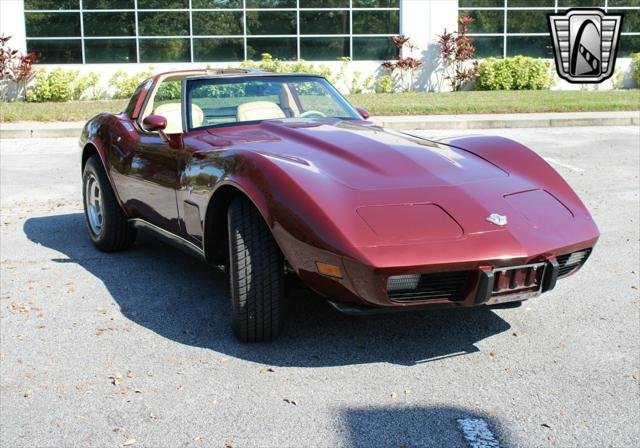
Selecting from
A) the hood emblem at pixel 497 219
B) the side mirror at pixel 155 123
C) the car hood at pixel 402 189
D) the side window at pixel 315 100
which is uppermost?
the side window at pixel 315 100

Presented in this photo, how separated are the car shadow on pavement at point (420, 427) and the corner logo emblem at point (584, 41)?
69.6 feet

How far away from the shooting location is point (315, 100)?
19.7 ft

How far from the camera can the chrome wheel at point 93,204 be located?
6.75 metres

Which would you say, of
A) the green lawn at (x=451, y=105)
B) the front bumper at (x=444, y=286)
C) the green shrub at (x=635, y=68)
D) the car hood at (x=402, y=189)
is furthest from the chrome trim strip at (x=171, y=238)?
the green shrub at (x=635, y=68)

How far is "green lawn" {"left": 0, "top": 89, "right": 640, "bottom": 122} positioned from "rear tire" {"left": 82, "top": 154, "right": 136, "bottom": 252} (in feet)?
33.7

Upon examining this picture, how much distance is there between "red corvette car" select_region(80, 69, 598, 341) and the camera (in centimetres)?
400

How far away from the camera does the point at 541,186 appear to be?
4.76 m

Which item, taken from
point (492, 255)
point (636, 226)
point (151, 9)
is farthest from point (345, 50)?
point (492, 255)

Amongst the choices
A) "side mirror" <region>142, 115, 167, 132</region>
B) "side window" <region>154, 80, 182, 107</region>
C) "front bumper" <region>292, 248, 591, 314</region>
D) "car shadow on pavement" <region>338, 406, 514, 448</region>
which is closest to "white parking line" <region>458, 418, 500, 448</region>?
"car shadow on pavement" <region>338, 406, 514, 448</region>

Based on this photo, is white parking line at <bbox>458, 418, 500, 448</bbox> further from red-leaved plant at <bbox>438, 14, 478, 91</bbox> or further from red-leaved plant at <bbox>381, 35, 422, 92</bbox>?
red-leaved plant at <bbox>438, 14, 478, 91</bbox>

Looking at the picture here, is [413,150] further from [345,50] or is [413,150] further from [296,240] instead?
[345,50]

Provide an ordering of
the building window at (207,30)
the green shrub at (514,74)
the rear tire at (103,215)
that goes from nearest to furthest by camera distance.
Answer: the rear tire at (103,215) < the building window at (207,30) < the green shrub at (514,74)

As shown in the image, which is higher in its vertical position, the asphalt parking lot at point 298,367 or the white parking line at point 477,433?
the asphalt parking lot at point 298,367

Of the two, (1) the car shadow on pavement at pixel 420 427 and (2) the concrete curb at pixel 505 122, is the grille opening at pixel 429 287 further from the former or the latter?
(2) the concrete curb at pixel 505 122
